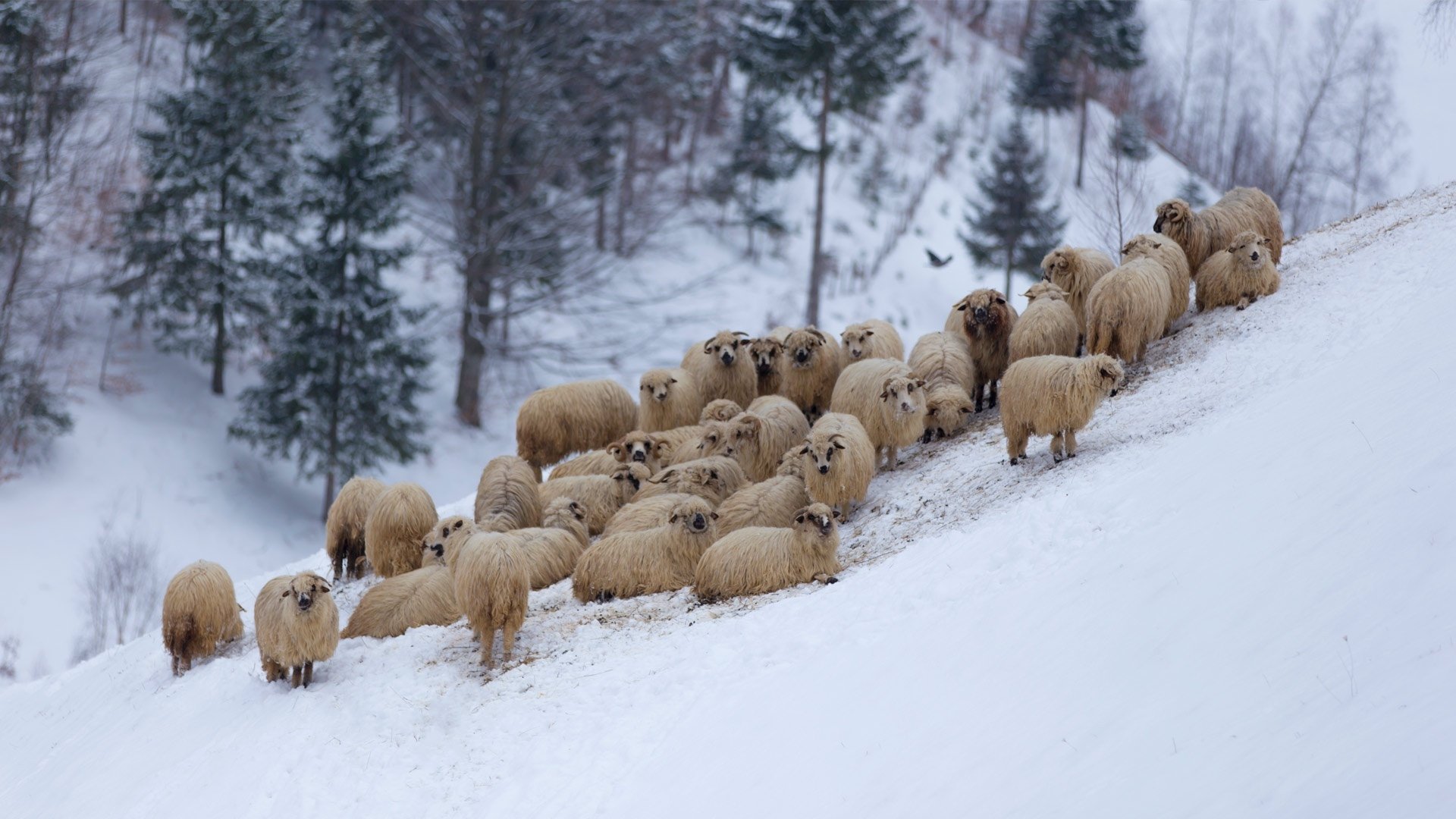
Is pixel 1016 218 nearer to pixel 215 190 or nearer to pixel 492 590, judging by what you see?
pixel 215 190

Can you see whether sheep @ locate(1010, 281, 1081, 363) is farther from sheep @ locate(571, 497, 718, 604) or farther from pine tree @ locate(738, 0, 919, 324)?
pine tree @ locate(738, 0, 919, 324)

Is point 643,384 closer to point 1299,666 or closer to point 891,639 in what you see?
point 891,639

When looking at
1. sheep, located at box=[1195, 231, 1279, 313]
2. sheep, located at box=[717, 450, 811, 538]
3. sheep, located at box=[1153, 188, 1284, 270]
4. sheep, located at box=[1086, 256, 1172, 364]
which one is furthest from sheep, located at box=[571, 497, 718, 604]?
sheep, located at box=[1153, 188, 1284, 270]

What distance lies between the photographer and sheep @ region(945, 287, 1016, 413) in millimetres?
13766

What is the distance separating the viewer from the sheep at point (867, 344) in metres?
14.8

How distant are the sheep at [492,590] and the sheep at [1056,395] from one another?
4.64 m

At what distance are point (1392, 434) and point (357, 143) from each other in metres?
23.6

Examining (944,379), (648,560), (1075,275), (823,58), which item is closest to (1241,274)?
(1075,275)

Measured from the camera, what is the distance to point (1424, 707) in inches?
207

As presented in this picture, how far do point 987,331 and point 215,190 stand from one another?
19848 mm

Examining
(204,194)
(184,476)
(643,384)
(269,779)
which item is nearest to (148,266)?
(204,194)

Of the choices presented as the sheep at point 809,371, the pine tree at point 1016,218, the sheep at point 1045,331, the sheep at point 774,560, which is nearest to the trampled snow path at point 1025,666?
the sheep at point 774,560

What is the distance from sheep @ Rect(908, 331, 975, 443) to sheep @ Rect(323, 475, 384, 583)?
20.4 ft

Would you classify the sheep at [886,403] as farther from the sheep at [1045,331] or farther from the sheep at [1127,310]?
the sheep at [1127,310]
